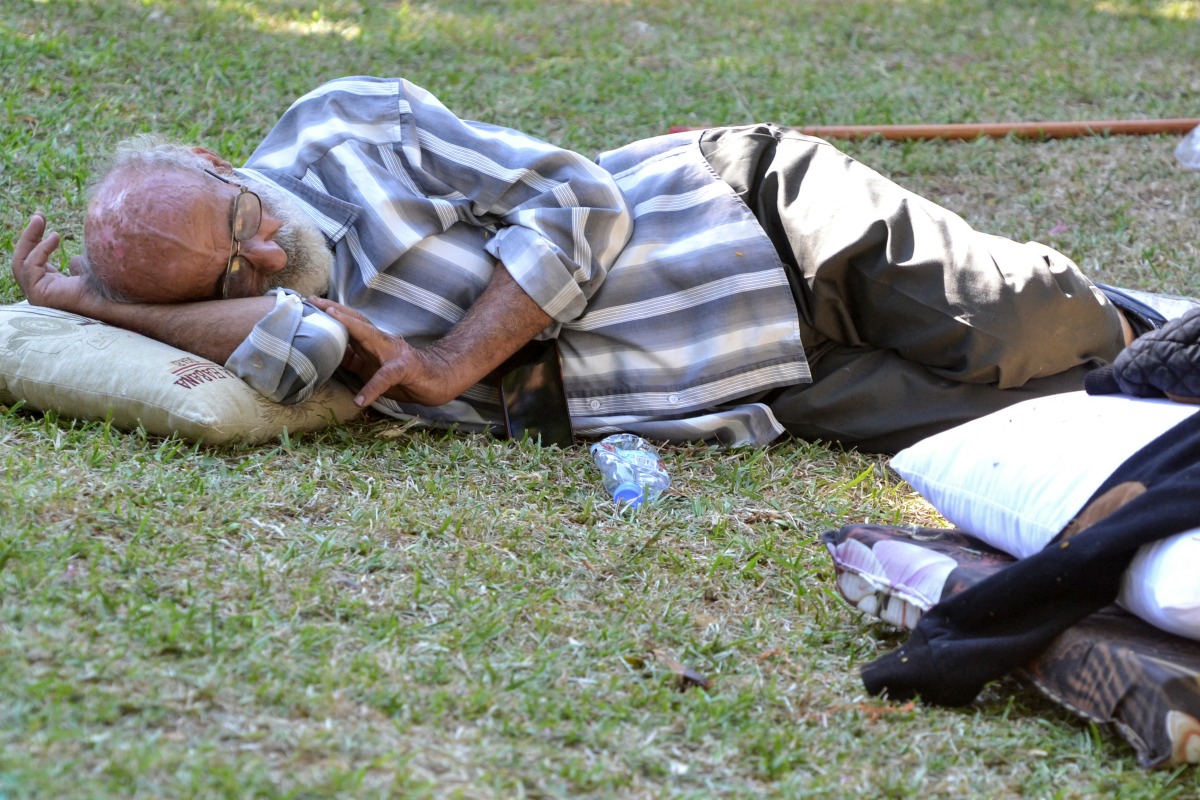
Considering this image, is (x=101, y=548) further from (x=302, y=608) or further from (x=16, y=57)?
(x=16, y=57)

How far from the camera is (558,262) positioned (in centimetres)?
289

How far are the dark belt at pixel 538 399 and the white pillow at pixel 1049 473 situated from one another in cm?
93

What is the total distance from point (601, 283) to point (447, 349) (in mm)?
447

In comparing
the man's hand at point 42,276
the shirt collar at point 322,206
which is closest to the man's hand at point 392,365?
the shirt collar at point 322,206

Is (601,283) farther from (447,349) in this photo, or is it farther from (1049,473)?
(1049,473)

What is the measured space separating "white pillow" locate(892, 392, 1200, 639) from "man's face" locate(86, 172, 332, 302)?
1.52 metres

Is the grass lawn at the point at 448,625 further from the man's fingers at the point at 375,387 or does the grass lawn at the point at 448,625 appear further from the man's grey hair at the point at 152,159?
the man's grey hair at the point at 152,159

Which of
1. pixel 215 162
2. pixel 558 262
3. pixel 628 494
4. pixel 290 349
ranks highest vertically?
pixel 215 162

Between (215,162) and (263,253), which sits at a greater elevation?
(215,162)

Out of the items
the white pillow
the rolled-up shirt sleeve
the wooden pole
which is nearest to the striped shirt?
the rolled-up shirt sleeve

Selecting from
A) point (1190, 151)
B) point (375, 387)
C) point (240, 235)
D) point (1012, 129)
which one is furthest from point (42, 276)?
point (1190, 151)

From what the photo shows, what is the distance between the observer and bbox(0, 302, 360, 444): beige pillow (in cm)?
263

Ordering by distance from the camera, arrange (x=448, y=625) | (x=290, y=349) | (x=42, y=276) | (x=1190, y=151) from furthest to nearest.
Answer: (x=1190, y=151) → (x=42, y=276) → (x=290, y=349) → (x=448, y=625)

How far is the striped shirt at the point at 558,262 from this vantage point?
2963 mm
